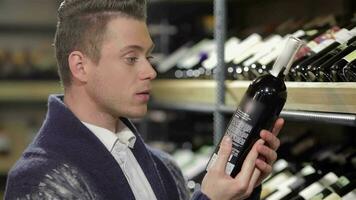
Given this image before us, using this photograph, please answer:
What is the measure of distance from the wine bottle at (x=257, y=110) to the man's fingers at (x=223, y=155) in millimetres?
22

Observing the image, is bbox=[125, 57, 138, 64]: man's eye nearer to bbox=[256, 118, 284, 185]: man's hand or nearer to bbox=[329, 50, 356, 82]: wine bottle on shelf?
bbox=[256, 118, 284, 185]: man's hand

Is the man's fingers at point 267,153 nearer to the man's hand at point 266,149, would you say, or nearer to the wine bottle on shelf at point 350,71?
the man's hand at point 266,149

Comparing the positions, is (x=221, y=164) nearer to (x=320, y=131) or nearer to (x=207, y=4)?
(x=320, y=131)

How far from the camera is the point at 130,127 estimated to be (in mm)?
1803

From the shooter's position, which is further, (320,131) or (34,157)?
(320,131)

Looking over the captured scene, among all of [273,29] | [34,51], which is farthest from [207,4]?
[34,51]

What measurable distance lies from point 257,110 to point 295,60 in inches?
18.1

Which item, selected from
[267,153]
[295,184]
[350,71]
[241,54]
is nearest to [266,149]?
[267,153]

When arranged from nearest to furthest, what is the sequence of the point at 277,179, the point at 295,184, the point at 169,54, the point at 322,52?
the point at 322,52, the point at 295,184, the point at 277,179, the point at 169,54

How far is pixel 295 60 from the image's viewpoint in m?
1.85

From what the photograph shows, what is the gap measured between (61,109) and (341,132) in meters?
1.26

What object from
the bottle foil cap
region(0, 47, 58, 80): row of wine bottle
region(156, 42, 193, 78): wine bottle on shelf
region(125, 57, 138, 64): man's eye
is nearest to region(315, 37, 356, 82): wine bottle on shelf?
the bottle foil cap

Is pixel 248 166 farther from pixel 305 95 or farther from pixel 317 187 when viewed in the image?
pixel 317 187

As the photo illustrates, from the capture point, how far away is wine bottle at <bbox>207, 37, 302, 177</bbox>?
4.70ft
